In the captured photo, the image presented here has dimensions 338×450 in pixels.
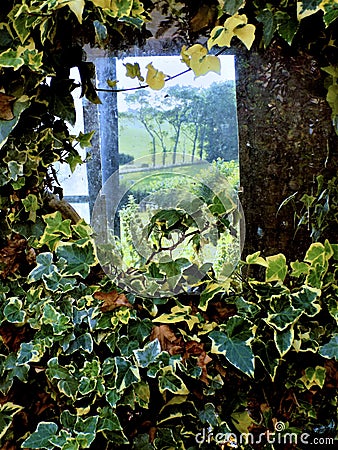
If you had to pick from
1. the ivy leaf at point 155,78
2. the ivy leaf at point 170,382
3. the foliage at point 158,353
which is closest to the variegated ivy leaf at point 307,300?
the foliage at point 158,353

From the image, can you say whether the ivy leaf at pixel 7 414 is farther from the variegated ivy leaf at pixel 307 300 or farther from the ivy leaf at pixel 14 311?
the variegated ivy leaf at pixel 307 300

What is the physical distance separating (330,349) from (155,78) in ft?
1.97

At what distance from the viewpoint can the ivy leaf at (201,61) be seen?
34.9 inches

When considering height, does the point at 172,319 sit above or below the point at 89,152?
below

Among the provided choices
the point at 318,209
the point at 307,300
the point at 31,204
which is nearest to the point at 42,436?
the point at 31,204

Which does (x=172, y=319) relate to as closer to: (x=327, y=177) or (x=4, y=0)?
(x=327, y=177)

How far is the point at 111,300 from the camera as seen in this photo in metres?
0.93

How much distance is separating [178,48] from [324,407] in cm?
74

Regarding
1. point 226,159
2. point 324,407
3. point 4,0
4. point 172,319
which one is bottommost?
point 324,407

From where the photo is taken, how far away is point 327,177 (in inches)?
38.4

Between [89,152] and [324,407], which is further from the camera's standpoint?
[89,152]

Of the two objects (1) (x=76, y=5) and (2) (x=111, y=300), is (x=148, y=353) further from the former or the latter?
(1) (x=76, y=5)

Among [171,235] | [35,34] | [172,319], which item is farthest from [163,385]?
[35,34]

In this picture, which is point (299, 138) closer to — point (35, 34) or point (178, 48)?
point (178, 48)
